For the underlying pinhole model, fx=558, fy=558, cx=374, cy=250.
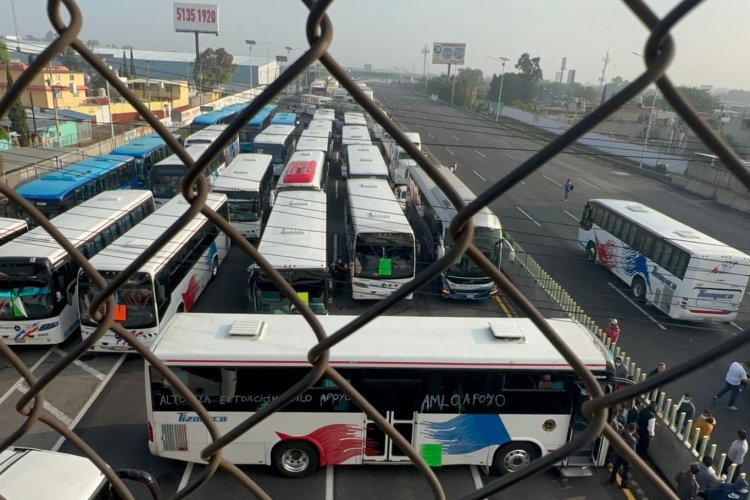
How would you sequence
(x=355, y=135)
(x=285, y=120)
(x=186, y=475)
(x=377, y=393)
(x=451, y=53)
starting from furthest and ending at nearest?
(x=451, y=53), (x=285, y=120), (x=355, y=135), (x=186, y=475), (x=377, y=393)

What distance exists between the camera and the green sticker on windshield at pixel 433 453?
6812 millimetres

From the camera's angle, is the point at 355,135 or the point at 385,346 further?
the point at 355,135

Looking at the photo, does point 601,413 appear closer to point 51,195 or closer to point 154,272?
point 154,272

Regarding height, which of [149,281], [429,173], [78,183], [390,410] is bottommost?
[390,410]

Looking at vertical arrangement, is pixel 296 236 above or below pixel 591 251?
above

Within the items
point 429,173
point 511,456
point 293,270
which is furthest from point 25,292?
point 429,173

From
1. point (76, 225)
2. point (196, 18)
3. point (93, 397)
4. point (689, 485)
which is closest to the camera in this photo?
point (689, 485)

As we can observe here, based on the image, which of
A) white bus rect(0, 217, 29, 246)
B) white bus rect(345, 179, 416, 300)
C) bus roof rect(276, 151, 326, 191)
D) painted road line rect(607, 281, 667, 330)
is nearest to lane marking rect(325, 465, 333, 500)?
white bus rect(345, 179, 416, 300)

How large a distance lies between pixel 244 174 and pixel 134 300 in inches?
308

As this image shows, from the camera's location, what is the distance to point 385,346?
21.8ft

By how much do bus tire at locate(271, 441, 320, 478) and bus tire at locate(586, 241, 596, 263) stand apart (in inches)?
455

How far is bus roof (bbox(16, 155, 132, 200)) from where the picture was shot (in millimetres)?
14352

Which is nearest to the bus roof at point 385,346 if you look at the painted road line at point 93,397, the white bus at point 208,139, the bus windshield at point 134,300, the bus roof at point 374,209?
the painted road line at point 93,397

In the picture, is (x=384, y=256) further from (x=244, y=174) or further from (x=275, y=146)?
(x=275, y=146)
